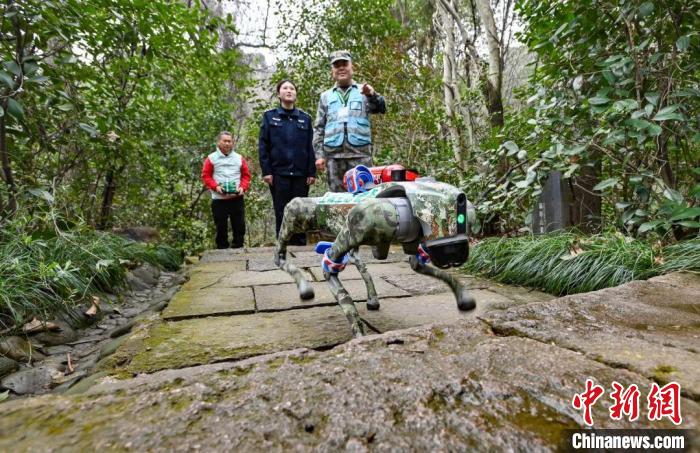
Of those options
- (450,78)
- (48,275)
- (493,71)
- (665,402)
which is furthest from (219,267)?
(450,78)

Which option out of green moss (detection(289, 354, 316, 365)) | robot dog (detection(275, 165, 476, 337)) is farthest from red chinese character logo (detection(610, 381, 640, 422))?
green moss (detection(289, 354, 316, 365))

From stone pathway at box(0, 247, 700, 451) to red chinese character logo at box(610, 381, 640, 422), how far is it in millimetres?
15

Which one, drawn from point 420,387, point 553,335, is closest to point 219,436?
point 420,387

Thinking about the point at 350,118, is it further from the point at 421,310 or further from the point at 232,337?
the point at 232,337

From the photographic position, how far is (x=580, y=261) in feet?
8.03

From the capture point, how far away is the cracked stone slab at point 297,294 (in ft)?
7.29

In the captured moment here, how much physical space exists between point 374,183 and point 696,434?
1.25 meters

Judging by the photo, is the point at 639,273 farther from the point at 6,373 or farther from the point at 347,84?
the point at 6,373

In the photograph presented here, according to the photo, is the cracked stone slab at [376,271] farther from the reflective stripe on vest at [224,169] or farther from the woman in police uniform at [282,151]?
the reflective stripe on vest at [224,169]

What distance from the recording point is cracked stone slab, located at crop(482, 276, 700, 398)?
3.11ft

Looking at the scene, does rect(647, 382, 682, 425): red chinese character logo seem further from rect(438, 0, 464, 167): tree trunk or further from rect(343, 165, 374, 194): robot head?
rect(438, 0, 464, 167): tree trunk

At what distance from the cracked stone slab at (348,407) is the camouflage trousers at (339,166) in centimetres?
226

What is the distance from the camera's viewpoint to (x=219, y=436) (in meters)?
0.72

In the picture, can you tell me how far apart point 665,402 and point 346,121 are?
268 cm
